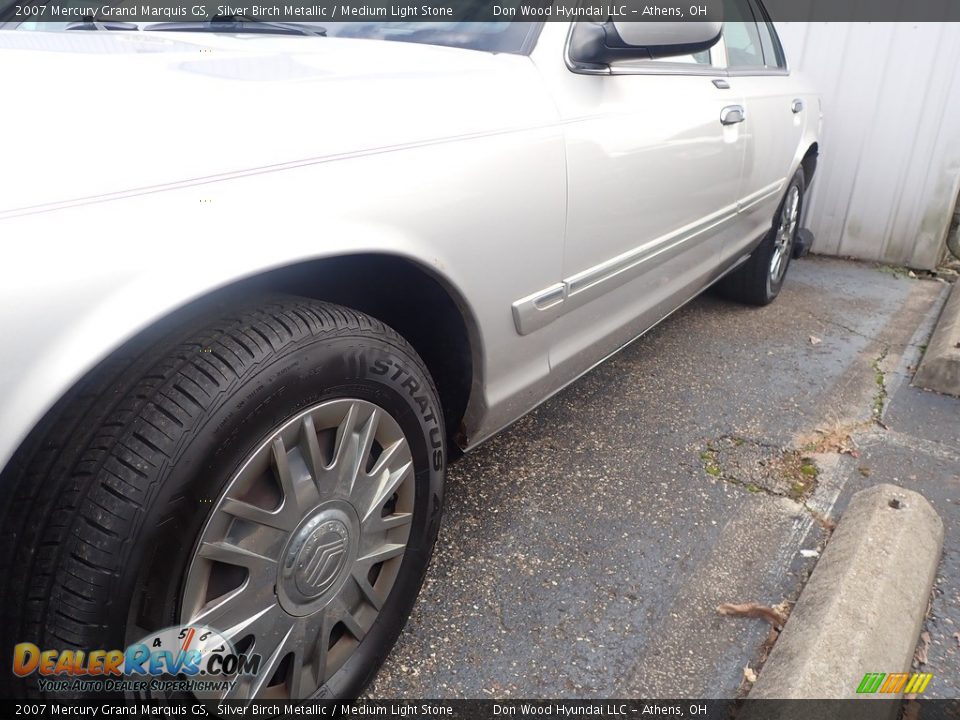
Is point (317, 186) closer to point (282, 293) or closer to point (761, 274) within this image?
point (282, 293)

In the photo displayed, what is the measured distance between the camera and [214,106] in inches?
42.9

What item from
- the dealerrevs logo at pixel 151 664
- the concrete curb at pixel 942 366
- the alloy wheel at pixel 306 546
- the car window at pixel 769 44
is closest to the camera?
the dealerrevs logo at pixel 151 664

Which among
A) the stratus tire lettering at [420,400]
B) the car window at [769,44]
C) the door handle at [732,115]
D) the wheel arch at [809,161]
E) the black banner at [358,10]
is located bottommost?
the wheel arch at [809,161]

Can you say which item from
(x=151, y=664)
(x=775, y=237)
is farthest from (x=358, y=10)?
(x=775, y=237)

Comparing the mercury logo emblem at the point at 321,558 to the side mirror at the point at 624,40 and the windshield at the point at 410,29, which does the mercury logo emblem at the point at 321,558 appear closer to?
the windshield at the point at 410,29

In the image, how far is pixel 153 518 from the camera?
101 centimetres

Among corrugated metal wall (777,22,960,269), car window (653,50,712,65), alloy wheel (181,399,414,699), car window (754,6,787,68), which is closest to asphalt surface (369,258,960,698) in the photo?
alloy wheel (181,399,414,699)

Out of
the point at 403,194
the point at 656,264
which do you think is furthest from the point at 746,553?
the point at 403,194

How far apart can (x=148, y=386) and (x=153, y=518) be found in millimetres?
184

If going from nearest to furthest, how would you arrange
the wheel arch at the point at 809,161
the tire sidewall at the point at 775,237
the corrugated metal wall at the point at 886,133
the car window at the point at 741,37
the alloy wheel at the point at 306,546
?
the alloy wheel at the point at 306,546 → the car window at the point at 741,37 → the tire sidewall at the point at 775,237 → the wheel arch at the point at 809,161 → the corrugated metal wall at the point at 886,133

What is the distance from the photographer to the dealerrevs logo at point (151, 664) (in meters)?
1.01

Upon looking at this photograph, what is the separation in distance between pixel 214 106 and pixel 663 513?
1675 millimetres

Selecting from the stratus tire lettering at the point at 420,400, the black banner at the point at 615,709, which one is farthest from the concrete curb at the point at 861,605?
the stratus tire lettering at the point at 420,400

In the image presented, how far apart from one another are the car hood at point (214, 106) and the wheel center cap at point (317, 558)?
595mm
